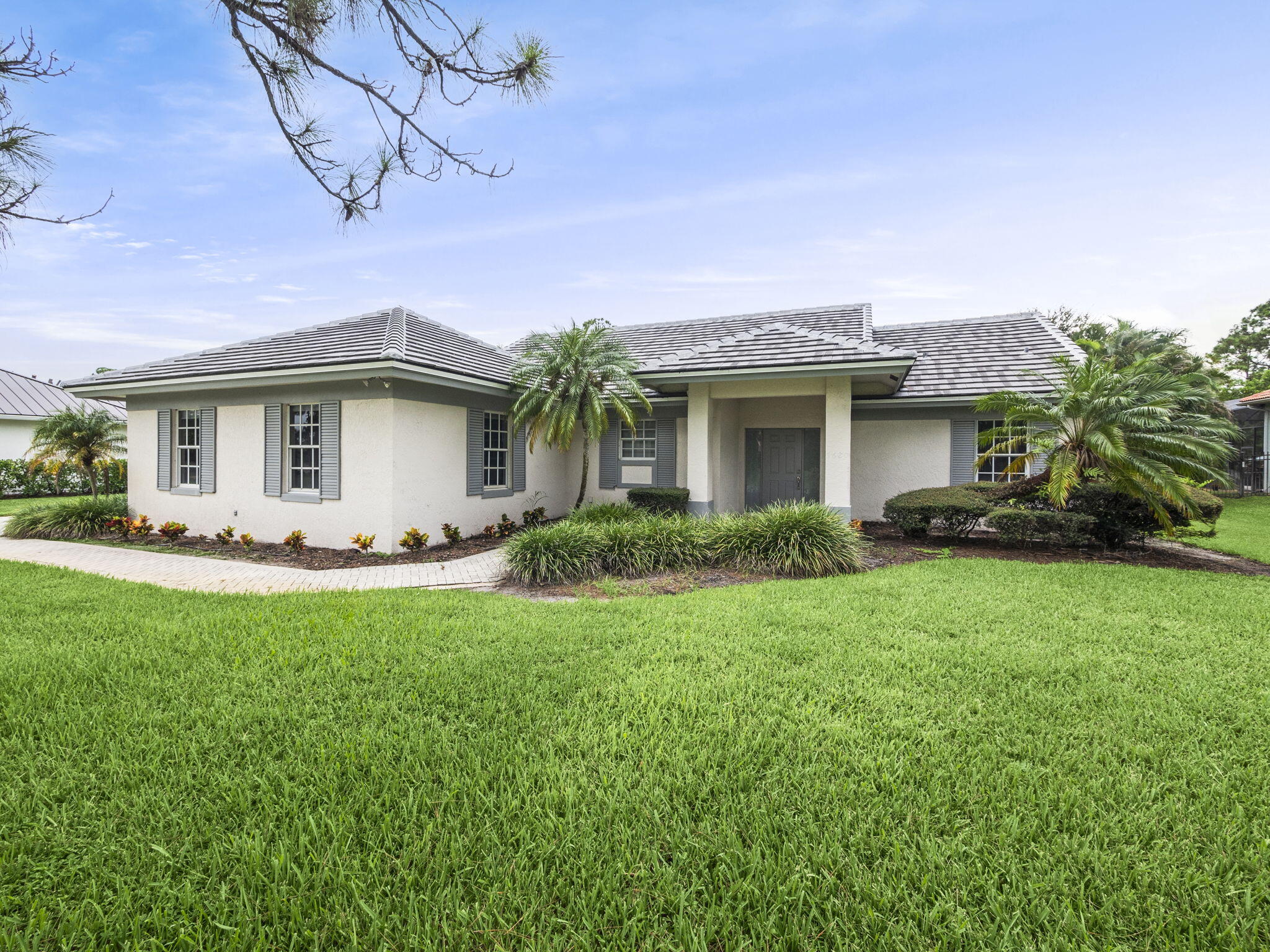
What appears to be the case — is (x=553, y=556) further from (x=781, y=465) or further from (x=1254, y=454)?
(x=1254, y=454)

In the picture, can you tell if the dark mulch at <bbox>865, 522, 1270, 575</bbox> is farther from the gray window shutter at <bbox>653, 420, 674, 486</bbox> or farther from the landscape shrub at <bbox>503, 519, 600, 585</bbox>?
the gray window shutter at <bbox>653, 420, 674, 486</bbox>

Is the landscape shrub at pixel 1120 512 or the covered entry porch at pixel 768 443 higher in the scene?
the covered entry porch at pixel 768 443

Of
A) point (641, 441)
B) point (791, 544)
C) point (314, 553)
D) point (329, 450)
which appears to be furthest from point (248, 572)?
point (641, 441)

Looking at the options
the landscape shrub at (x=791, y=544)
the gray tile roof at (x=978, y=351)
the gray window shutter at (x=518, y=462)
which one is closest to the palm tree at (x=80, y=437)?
the gray window shutter at (x=518, y=462)

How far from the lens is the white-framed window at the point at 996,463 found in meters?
12.9

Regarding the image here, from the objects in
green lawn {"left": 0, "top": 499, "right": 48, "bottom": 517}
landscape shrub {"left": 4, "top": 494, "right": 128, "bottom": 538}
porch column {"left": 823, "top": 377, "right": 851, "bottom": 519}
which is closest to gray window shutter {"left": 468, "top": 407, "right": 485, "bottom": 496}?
porch column {"left": 823, "top": 377, "right": 851, "bottom": 519}

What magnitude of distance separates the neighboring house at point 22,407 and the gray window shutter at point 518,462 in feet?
57.1

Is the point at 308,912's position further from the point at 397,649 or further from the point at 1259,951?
the point at 1259,951

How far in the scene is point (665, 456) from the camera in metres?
14.0

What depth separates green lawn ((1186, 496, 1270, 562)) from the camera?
10.7 m

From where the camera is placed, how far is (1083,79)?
8.22 meters

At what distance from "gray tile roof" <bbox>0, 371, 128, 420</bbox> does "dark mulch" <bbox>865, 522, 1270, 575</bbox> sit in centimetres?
2634

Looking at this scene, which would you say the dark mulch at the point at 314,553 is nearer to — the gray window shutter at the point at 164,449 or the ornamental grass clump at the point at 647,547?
the gray window shutter at the point at 164,449

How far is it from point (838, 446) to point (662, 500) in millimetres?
3566
